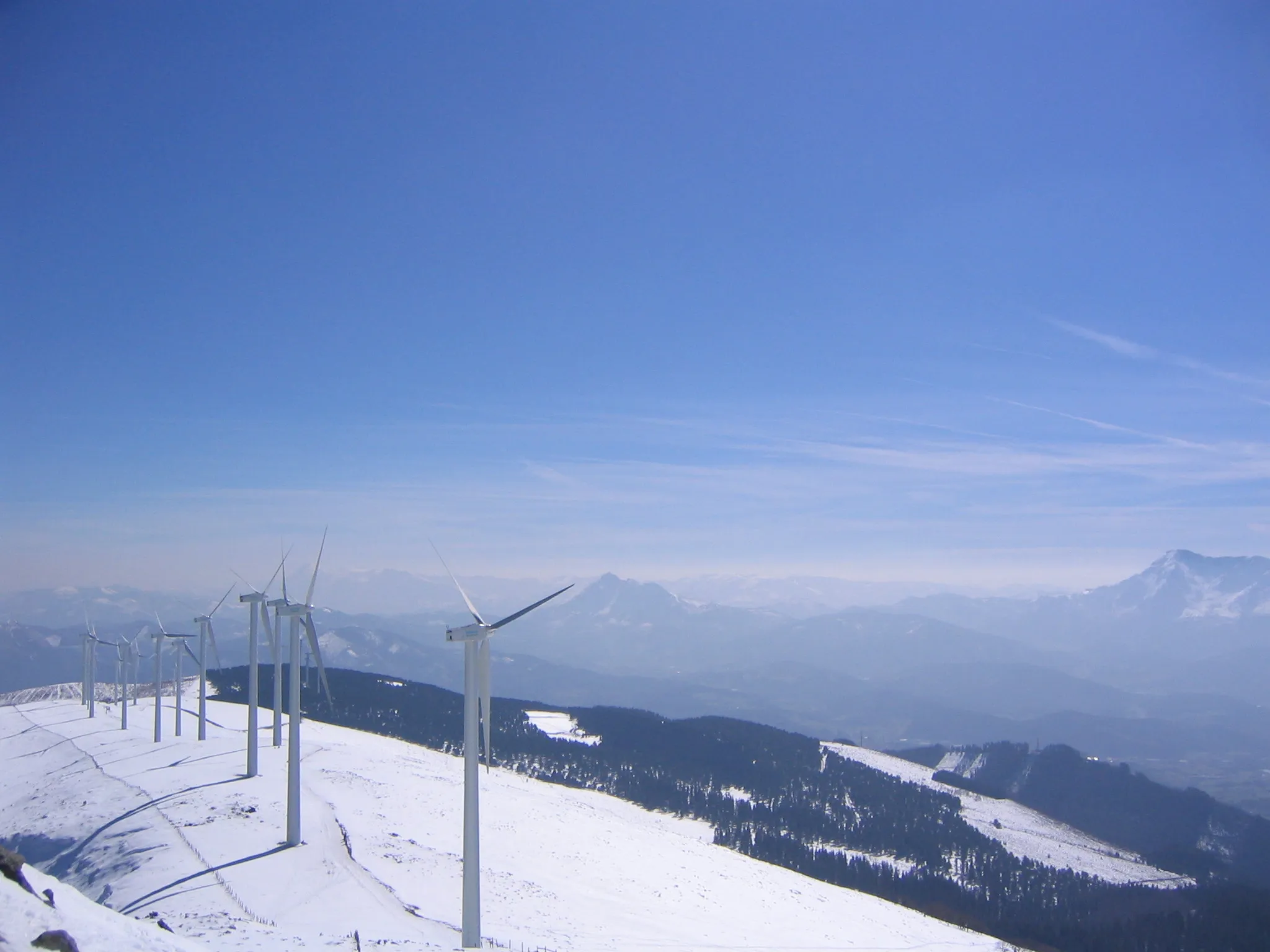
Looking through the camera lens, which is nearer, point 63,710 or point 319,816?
point 319,816

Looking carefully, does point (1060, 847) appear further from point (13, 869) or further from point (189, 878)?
point (13, 869)

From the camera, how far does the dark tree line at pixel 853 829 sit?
112062 millimetres

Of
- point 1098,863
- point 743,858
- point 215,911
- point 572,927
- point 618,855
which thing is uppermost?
point 215,911

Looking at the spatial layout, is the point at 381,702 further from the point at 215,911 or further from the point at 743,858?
the point at 215,911

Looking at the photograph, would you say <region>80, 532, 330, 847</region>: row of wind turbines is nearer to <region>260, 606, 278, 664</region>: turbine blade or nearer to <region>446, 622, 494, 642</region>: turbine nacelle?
<region>260, 606, 278, 664</region>: turbine blade

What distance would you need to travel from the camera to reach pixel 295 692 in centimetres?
5203

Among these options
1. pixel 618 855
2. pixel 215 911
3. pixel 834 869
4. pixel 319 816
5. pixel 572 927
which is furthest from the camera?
pixel 834 869

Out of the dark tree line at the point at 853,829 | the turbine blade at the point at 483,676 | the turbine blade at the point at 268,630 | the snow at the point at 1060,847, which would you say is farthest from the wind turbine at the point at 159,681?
the snow at the point at 1060,847

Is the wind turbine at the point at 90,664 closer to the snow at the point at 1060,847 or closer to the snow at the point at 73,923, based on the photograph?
the snow at the point at 73,923

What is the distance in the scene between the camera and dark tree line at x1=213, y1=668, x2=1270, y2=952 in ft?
368

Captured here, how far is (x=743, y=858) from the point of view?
84.9 meters

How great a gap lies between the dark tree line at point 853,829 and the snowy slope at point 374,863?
138ft

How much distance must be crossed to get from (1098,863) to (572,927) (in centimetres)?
15780

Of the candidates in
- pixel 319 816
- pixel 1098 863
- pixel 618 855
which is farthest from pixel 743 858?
pixel 1098 863
